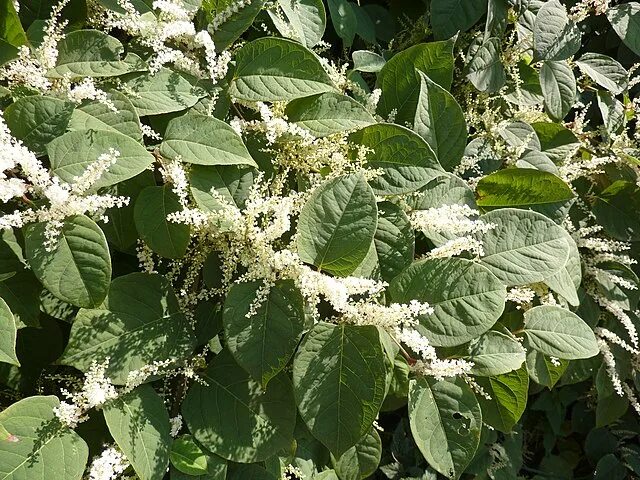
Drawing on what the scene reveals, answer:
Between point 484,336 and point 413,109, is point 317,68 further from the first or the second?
point 484,336

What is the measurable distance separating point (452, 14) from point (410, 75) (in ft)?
1.20

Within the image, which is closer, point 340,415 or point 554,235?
point 340,415

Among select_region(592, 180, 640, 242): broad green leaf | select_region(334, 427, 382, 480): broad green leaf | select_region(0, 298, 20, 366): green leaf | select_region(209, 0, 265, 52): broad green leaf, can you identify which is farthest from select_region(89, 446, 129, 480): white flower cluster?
select_region(592, 180, 640, 242): broad green leaf

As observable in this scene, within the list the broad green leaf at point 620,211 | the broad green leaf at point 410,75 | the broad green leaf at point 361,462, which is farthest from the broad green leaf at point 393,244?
the broad green leaf at point 620,211

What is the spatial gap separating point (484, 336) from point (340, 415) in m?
0.46

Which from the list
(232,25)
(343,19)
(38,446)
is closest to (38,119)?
(232,25)

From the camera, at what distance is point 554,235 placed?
1.57 m

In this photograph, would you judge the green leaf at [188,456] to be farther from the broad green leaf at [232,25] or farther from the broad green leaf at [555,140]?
the broad green leaf at [555,140]

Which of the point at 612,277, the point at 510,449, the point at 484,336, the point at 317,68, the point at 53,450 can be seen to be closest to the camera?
the point at 53,450

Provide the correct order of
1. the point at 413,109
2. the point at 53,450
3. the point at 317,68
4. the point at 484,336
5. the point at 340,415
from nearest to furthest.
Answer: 1. the point at 53,450
2. the point at 340,415
3. the point at 317,68
4. the point at 484,336
5. the point at 413,109

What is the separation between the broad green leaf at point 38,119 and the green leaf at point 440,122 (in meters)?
0.79

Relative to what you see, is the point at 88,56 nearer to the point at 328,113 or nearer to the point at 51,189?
the point at 51,189

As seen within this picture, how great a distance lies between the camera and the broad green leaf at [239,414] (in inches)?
51.3

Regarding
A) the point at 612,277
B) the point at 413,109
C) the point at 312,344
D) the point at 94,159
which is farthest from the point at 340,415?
the point at 612,277
